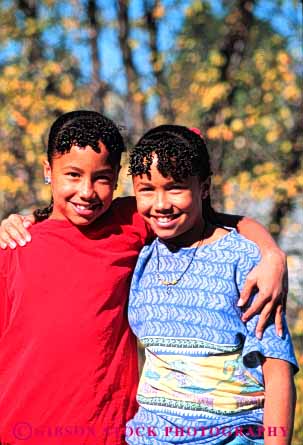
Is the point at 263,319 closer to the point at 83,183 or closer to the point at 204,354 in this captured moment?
the point at 204,354

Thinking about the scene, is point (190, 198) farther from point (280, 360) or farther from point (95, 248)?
point (280, 360)

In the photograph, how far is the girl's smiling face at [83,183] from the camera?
236 centimetres

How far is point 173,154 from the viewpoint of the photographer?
2.26 meters

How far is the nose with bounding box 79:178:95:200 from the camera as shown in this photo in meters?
2.34

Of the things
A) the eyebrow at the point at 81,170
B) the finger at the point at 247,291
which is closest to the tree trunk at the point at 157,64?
the eyebrow at the point at 81,170

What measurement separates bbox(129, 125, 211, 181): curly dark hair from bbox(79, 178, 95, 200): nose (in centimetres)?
13

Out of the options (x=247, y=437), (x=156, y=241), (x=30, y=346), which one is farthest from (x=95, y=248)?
(x=247, y=437)

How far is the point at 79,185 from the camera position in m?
2.36

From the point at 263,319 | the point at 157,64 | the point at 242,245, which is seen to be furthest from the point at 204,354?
the point at 157,64

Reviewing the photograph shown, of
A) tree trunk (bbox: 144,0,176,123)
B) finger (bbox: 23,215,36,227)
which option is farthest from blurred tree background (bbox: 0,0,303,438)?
finger (bbox: 23,215,36,227)

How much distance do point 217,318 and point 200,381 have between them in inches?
6.7

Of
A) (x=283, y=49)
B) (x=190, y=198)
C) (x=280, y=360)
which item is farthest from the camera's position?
(x=283, y=49)

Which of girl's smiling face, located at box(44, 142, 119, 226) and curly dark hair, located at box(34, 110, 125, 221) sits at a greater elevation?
curly dark hair, located at box(34, 110, 125, 221)

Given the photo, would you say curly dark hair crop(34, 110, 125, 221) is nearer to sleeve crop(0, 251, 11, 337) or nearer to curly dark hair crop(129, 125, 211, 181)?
curly dark hair crop(129, 125, 211, 181)
